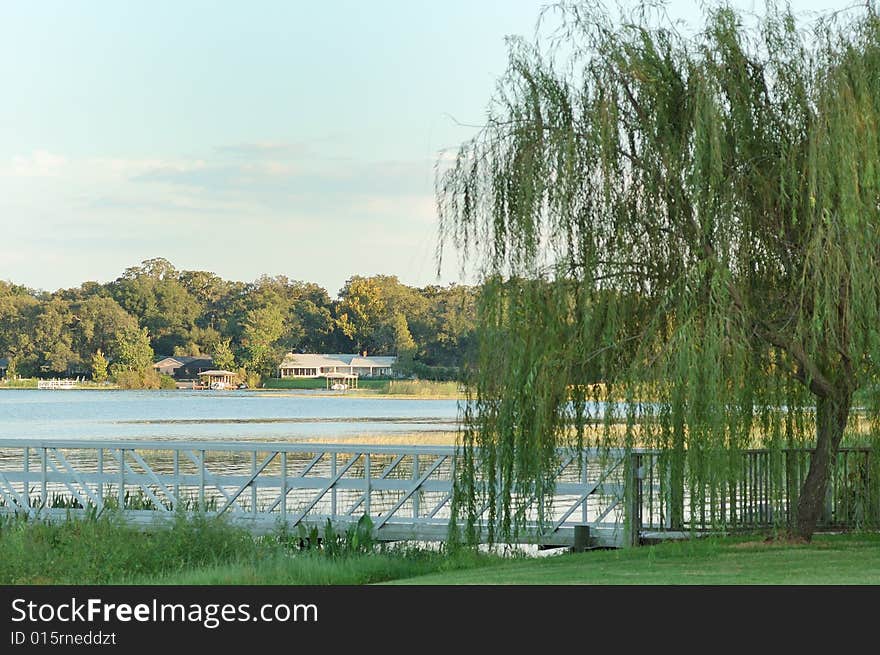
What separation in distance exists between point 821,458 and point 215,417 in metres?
50.7

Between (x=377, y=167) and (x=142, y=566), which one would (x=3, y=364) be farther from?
(x=142, y=566)

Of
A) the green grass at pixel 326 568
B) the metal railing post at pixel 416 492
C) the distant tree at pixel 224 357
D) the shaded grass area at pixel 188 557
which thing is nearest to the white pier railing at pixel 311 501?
the metal railing post at pixel 416 492

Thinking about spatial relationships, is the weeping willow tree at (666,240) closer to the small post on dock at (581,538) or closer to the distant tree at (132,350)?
the small post on dock at (581,538)

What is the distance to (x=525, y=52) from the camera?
39.2 feet

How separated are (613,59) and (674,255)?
184 centimetres

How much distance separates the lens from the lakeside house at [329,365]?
327 ft

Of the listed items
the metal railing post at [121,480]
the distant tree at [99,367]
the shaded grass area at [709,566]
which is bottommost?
the shaded grass area at [709,566]

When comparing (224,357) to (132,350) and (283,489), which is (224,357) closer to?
(132,350)

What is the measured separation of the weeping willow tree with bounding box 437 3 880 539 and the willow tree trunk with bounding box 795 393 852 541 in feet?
1.23

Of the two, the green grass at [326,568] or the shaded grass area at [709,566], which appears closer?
the shaded grass area at [709,566]

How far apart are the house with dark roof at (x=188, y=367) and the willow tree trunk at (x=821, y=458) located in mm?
95431

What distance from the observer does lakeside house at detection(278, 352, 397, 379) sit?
3925 inches
